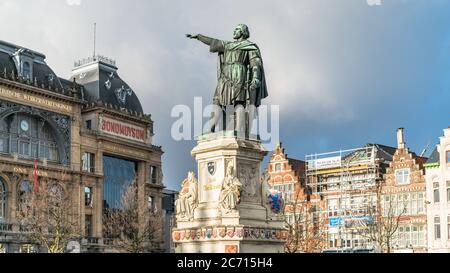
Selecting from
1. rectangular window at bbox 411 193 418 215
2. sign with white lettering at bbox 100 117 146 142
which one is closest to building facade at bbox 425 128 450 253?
rectangular window at bbox 411 193 418 215

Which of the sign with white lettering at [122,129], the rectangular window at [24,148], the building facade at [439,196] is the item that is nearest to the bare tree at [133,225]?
the sign with white lettering at [122,129]

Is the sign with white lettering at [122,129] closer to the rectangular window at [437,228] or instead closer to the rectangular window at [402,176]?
the rectangular window at [402,176]

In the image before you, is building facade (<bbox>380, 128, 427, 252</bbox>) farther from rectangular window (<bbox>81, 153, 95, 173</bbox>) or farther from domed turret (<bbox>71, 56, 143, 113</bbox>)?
domed turret (<bbox>71, 56, 143, 113</bbox>)

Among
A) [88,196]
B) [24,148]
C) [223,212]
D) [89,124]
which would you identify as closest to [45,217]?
[24,148]

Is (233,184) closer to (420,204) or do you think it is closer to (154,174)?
(420,204)

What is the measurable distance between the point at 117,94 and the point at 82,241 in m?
19.1

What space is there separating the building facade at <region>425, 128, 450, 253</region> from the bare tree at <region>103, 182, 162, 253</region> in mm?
25308

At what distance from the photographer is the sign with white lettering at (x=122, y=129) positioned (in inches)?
3324

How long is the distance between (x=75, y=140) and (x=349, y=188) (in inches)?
1109

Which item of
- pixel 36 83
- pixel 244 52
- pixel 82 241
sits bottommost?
pixel 82 241

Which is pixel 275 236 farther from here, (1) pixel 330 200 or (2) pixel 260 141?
(1) pixel 330 200
